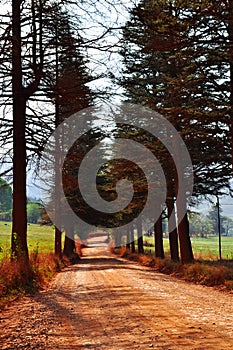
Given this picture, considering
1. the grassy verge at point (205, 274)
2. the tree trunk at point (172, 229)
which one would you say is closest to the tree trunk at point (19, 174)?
the grassy verge at point (205, 274)

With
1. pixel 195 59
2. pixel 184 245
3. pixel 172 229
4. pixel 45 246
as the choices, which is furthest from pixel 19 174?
pixel 45 246

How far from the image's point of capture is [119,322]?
297 inches

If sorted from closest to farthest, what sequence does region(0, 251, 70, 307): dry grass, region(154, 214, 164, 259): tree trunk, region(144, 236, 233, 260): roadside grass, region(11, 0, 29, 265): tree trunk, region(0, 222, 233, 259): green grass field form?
region(0, 251, 70, 307): dry grass, region(11, 0, 29, 265): tree trunk, region(0, 222, 233, 259): green grass field, region(154, 214, 164, 259): tree trunk, region(144, 236, 233, 260): roadside grass

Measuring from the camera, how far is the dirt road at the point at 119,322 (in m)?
5.96

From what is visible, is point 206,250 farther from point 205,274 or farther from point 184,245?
point 205,274

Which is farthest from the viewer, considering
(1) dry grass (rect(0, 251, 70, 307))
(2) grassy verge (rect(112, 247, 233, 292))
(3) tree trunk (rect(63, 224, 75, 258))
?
(3) tree trunk (rect(63, 224, 75, 258))

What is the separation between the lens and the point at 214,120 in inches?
629

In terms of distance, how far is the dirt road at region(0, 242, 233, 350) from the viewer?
5965 mm

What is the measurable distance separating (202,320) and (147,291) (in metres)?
5.10

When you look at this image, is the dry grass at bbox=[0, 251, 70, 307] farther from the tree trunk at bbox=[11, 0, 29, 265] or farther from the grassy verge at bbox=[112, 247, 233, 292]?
the grassy verge at bbox=[112, 247, 233, 292]

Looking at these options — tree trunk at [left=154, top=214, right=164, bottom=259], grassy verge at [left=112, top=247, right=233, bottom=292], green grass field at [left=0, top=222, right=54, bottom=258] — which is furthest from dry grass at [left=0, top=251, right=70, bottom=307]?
tree trunk at [left=154, top=214, right=164, bottom=259]

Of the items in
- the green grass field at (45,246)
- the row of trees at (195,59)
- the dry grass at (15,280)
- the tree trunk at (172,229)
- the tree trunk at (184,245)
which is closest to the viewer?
the dry grass at (15,280)

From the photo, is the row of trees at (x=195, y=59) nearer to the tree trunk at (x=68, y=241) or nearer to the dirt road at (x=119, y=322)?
the dirt road at (x=119, y=322)

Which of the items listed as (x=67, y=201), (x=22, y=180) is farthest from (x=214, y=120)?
(x=67, y=201)
